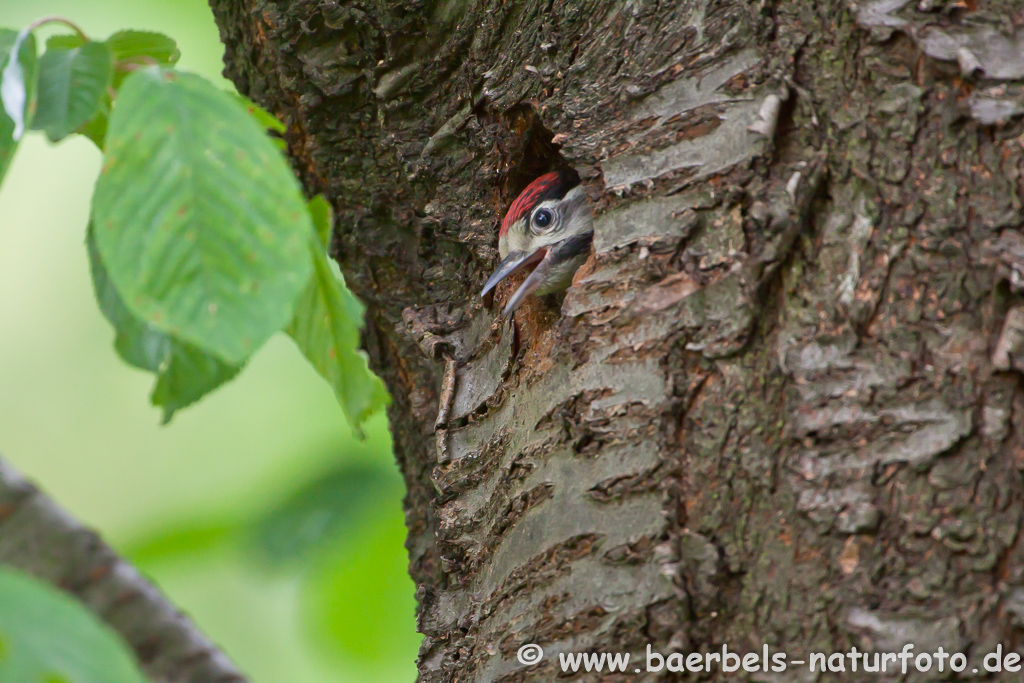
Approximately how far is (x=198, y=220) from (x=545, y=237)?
2.10m

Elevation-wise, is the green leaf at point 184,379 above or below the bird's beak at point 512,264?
below

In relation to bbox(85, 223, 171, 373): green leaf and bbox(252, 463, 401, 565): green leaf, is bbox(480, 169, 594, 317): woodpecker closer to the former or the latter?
bbox(85, 223, 171, 373): green leaf

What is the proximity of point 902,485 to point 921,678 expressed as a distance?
0.34 m

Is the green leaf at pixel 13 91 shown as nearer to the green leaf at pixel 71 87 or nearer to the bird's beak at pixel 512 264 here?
the green leaf at pixel 71 87

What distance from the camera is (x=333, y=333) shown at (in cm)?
207

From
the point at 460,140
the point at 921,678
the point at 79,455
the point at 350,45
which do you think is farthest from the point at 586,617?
the point at 79,455

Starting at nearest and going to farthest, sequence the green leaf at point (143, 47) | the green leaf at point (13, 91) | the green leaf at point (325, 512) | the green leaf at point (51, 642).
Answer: the green leaf at point (51, 642), the green leaf at point (13, 91), the green leaf at point (143, 47), the green leaf at point (325, 512)

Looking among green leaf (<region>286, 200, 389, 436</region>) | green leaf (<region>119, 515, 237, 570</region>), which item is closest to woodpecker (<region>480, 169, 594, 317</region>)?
green leaf (<region>286, 200, 389, 436</region>)

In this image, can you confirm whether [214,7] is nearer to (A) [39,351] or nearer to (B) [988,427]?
(B) [988,427]

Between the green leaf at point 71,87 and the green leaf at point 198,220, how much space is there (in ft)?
1.14

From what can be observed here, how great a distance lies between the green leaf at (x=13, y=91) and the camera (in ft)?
5.26

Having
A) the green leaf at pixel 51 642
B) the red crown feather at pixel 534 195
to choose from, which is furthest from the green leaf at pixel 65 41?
the red crown feather at pixel 534 195

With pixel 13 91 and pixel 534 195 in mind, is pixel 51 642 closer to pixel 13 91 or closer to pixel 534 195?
pixel 13 91

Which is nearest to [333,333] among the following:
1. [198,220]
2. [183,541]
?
[198,220]
